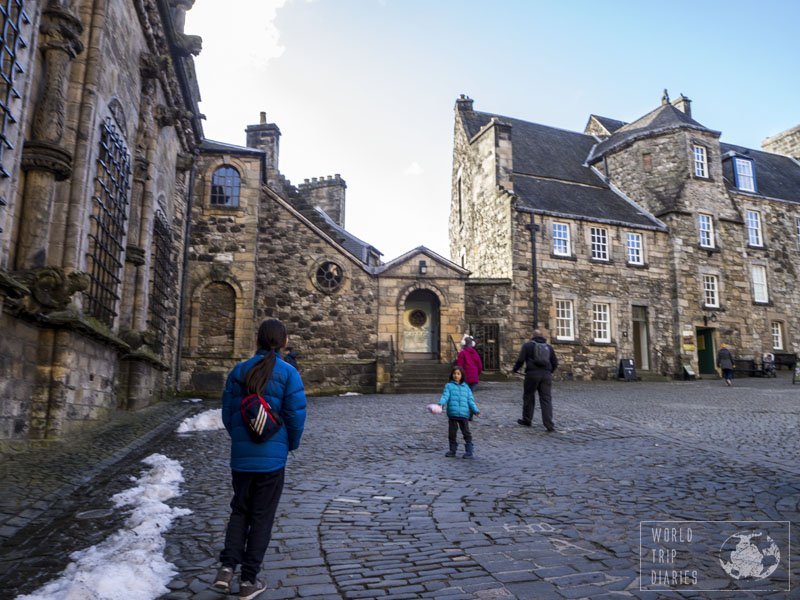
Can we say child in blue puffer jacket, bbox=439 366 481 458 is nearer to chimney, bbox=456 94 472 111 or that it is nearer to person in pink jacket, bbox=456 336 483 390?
person in pink jacket, bbox=456 336 483 390

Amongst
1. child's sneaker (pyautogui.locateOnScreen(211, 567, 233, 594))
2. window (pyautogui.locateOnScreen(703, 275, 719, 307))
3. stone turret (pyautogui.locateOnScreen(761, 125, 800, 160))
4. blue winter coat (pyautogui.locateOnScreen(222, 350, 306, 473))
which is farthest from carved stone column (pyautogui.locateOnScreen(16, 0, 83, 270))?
stone turret (pyautogui.locateOnScreen(761, 125, 800, 160))

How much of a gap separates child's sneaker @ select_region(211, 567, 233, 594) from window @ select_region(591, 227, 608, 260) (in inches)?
963

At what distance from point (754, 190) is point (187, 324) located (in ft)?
92.7

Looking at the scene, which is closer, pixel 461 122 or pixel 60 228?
pixel 60 228

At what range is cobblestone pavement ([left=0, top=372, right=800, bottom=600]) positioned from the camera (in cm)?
366

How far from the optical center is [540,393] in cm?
1082

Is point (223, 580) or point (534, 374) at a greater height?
point (534, 374)

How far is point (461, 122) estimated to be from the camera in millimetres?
30062

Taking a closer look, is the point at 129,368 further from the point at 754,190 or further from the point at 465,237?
the point at 754,190

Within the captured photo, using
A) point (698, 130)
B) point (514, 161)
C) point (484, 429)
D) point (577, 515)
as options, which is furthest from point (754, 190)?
point (577, 515)

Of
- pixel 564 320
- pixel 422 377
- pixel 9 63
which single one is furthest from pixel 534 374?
pixel 564 320

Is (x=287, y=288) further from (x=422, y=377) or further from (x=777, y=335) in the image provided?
(x=777, y=335)

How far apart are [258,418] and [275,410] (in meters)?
0.13

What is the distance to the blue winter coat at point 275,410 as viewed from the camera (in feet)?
12.0
